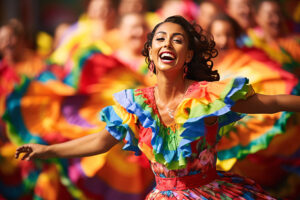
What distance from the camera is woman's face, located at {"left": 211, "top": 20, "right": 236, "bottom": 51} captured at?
10.8 ft

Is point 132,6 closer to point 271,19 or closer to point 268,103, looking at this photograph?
point 271,19

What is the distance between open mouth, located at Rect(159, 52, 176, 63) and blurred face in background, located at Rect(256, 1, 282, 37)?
253 cm

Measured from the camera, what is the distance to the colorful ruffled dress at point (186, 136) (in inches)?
69.2

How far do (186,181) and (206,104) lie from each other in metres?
0.33

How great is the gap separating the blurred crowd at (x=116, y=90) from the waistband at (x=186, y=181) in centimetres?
80

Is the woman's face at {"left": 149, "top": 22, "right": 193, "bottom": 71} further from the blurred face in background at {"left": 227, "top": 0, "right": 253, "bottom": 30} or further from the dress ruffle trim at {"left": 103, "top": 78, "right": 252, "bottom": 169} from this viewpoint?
the blurred face in background at {"left": 227, "top": 0, "right": 253, "bottom": 30}

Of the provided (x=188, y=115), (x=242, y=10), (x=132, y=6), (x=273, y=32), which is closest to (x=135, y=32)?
(x=132, y=6)

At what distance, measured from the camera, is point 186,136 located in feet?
5.81

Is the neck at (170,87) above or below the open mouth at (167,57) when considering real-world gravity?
below

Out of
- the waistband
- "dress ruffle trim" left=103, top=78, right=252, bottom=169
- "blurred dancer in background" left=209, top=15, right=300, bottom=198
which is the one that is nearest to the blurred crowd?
"blurred dancer in background" left=209, top=15, right=300, bottom=198

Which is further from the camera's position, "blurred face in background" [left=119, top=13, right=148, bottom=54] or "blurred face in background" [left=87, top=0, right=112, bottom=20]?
"blurred face in background" [left=87, top=0, right=112, bottom=20]

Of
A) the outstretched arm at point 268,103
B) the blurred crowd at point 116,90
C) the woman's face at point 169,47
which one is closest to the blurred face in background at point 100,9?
the blurred crowd at point 116,90

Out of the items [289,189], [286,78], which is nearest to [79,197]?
[289,189]

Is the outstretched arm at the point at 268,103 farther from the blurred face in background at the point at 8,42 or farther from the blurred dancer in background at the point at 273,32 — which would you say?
the blurred face in background at the point at 8,42
